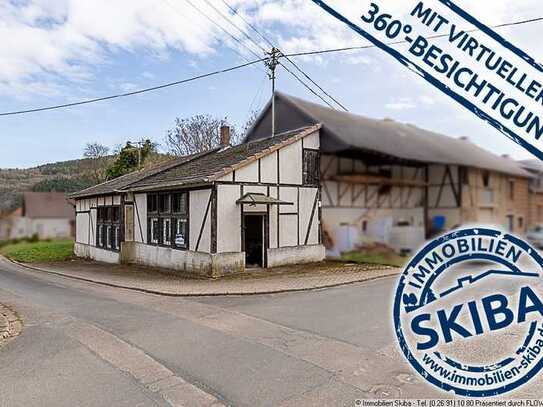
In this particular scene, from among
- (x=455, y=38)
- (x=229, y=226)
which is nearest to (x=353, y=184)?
(x=455, y=38)

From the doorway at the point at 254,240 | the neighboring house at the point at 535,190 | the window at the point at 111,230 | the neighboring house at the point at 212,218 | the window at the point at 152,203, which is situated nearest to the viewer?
the neighboring house at the point at 535,190

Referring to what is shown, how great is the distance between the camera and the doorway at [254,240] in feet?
64.5

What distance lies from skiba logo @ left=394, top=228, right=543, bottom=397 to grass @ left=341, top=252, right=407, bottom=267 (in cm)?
7

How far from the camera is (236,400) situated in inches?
229

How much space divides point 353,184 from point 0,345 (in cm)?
956

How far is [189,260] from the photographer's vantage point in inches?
762

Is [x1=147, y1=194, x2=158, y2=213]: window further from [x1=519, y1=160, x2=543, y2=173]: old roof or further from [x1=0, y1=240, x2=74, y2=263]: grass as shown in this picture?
[x1=519, y1=160, x2=543, y2=173]: old roof

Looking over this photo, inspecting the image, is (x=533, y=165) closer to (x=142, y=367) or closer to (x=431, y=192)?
(x=431, y=192)

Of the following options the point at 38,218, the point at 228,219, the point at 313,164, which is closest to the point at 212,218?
the point at 228,219

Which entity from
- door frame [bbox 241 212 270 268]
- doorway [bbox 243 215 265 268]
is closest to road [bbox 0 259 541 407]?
door frame [bbox 241 212 270 268]

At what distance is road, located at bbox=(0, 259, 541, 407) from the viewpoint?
5.99 meters

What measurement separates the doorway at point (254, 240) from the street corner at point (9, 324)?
9757 millimetres

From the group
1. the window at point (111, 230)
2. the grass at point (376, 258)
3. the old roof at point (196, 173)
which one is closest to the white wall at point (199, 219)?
the old roof at point (196, 173)

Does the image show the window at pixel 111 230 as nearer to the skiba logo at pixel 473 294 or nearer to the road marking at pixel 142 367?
the road marking at pixel 142 367
